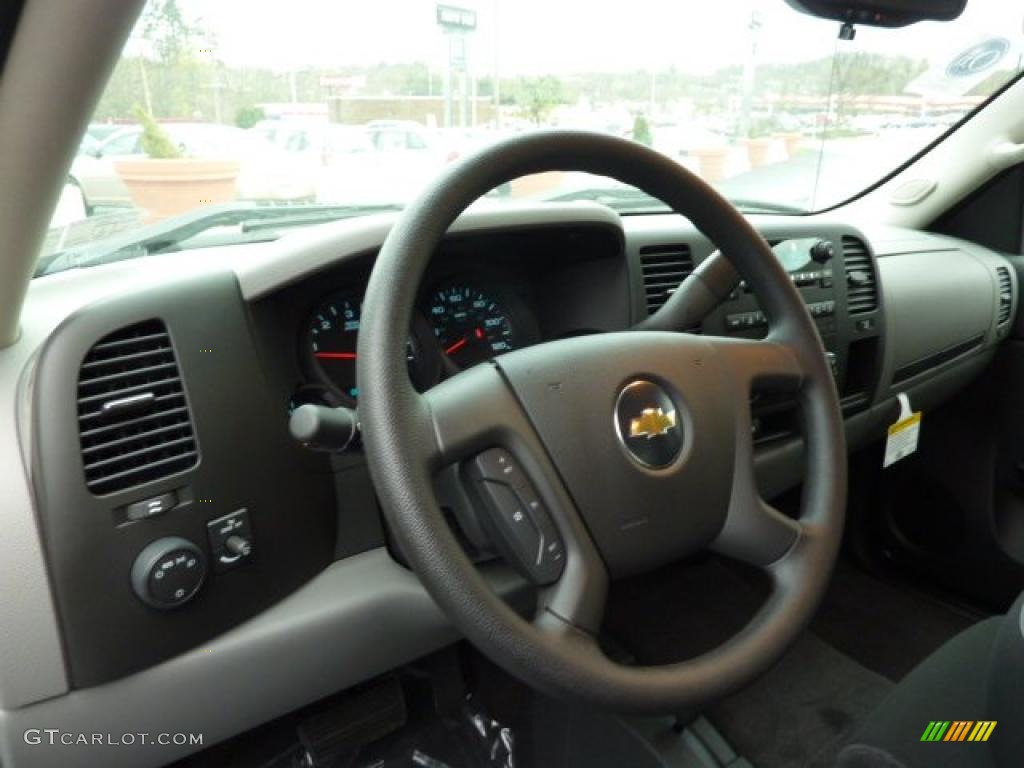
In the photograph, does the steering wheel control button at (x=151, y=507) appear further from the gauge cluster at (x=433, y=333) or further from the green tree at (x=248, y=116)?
the green tree at (x=248, y=116)

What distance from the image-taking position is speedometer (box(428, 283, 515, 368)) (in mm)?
1384

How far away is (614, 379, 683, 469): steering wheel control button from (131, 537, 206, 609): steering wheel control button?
0.56 meters

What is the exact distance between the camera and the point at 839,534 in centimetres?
102

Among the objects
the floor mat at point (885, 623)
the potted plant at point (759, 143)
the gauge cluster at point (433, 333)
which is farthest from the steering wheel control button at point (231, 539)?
the potted plant at point (759, 143)

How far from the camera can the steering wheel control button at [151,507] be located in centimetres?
96

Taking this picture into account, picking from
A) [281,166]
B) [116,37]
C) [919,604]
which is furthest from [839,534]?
[919,604]

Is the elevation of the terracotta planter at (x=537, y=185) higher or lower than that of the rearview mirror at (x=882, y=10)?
lower

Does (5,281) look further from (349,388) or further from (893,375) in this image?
(893,375)

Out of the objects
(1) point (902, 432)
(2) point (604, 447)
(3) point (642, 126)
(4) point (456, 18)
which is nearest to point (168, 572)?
(2) point (604, 447)

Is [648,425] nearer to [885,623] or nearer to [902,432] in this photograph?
[902,432]

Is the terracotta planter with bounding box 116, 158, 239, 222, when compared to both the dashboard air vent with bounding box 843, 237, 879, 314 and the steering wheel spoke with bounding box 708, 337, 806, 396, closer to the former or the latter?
the steering wheel spoke with bounding box 708, 337, 806, 396

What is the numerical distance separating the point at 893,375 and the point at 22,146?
1906 millimetres

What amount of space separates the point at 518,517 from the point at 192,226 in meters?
0.84

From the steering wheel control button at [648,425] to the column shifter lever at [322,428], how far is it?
0.32m
